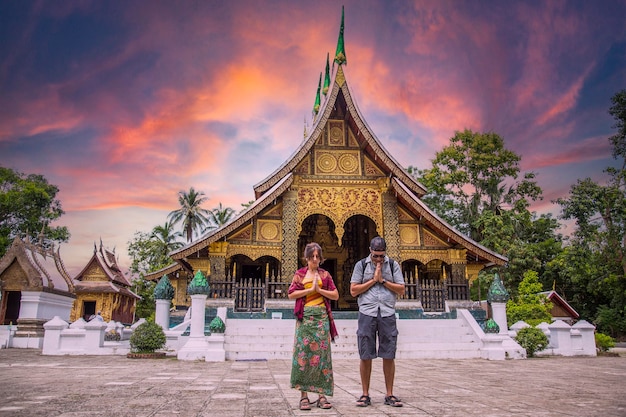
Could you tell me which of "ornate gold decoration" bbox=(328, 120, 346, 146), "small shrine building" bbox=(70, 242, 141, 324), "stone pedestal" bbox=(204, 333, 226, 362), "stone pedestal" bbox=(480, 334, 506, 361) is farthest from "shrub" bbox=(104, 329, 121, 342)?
"small shrine building" bbox=(70, 242, 141, 324)

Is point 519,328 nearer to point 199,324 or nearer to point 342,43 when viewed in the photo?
point 199,324

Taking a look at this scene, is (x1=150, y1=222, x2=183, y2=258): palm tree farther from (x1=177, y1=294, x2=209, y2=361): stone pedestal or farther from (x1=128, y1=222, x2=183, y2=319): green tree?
(x1=177, y1=294, x2=209, y2=361): stone pedestal

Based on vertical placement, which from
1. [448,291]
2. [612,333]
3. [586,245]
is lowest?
[612,333]

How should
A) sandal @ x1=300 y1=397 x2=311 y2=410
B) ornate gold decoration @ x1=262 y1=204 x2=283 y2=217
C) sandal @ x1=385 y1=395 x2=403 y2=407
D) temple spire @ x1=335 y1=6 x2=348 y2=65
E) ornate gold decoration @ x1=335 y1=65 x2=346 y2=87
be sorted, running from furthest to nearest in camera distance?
temple spire @ x1=335 y1=6 x2=348 y2=65
ornate gold decoration @ x1=335 y1=65 x2=346 y2=87
ornate gold decoration @ x1=262 y1=204 x2=283 y2=217
sandal @ x1=385 y1=395 x2=403 y2=407
sandal @ x1=300 y1=397 x2=311 y2=410

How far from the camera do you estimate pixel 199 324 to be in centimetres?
888

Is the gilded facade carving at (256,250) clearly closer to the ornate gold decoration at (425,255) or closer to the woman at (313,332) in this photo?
the ornate gold decoration at (425,255)

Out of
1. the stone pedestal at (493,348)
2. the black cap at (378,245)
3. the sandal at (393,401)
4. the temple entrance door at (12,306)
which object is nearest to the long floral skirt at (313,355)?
the sandal at (393,401)

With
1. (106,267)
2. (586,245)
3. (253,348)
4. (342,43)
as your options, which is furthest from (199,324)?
(106,267)

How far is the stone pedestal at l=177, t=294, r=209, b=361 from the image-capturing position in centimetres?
827

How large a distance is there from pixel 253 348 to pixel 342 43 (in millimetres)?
9268

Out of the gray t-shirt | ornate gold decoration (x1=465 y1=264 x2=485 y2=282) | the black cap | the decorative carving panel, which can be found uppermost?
the decorative carving panel

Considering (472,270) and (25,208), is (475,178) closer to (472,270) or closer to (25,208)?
(472,270)

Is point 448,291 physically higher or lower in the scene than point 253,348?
higher

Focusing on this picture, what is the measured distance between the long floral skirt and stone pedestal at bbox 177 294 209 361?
5.31 meters
